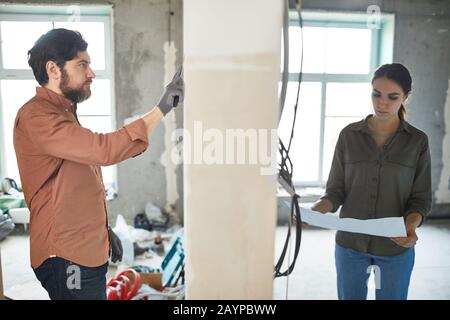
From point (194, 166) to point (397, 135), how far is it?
0.87 m

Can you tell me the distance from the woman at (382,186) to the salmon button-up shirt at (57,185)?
2.31ft

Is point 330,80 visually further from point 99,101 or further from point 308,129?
point 99,101

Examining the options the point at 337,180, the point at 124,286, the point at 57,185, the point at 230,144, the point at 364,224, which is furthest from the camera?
the point at 124,286

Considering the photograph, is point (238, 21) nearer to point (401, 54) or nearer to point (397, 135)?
point (397, 135)

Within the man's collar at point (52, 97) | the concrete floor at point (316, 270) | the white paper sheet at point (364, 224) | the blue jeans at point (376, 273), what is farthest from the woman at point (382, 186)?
the concrete floor at point (316, 270)

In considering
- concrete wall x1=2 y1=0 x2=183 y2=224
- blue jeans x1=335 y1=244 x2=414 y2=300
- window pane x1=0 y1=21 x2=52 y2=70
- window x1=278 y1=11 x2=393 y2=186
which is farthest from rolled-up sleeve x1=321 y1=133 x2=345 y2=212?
window pane x1=0 y1=21 x2=52 y2=70

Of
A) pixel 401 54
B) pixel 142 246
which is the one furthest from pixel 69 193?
pixel 401 54

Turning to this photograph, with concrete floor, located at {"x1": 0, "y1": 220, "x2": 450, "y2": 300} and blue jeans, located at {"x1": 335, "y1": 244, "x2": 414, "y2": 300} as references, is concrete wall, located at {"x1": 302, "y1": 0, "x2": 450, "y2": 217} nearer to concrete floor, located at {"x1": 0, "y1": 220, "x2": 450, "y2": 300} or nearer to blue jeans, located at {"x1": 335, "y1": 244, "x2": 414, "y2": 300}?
concrete floor, located at {"x1": 0, "y1": 220, "x2": 450, "y2": 300}

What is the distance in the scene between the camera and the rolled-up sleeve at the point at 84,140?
2.80ft

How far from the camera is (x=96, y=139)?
2.82ft

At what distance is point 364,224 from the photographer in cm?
107

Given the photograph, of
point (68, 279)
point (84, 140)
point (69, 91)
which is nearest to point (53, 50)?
point (69, 91)

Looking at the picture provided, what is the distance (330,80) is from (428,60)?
36.6 inches

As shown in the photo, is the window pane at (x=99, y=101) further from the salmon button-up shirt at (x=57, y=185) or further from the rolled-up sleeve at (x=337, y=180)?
the rolled-up sleeve at (x=337, y=180)
